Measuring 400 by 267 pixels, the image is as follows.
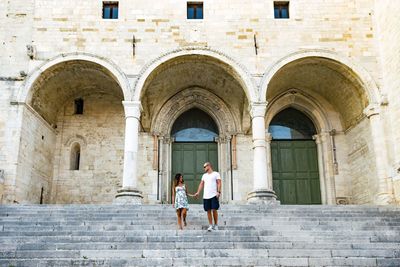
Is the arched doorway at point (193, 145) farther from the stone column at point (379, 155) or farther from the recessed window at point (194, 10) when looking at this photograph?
the stone column at point (379, 155)

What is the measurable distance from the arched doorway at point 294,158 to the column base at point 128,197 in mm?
5346

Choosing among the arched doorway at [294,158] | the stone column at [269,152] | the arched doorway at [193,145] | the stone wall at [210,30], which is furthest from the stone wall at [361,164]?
the arched doorway at [193,145]

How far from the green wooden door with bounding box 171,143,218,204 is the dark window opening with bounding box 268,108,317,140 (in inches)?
91.9

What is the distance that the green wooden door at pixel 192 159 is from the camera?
15.0 metres

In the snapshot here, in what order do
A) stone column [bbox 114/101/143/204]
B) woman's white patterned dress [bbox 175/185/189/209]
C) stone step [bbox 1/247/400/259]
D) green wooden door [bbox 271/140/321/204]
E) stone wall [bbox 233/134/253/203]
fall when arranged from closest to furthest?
1. stone step [bbox 1/247/400/259]
2. woman's white patterned dress [bbox 175/185/189/209]
3. stone column [bbox 114/101/143/204]
4. stone wall [bbox 233/134/253/203]
5. green wooden door [bbox 271/140/321/204]

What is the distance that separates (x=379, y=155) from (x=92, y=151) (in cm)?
937

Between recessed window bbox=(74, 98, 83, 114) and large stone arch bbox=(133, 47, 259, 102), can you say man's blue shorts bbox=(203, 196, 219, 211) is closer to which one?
large stone arch bbox=(133, 47, 259, 102)

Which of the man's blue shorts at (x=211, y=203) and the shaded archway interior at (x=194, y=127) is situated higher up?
the shaded archway interior at (x=194, y=127)

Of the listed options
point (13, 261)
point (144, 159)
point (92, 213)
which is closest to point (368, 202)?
point (144, 159)

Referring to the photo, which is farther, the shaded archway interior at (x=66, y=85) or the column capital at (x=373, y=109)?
the shaded archway interior at (x=66, y=85)

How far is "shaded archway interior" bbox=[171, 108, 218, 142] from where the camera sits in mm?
15516

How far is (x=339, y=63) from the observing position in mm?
12766

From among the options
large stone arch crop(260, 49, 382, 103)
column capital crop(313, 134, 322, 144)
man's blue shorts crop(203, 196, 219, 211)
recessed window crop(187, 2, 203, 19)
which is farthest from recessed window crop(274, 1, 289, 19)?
man's blue shorts crop(203, 196, 219, 211)

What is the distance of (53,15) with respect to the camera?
1319 cm
